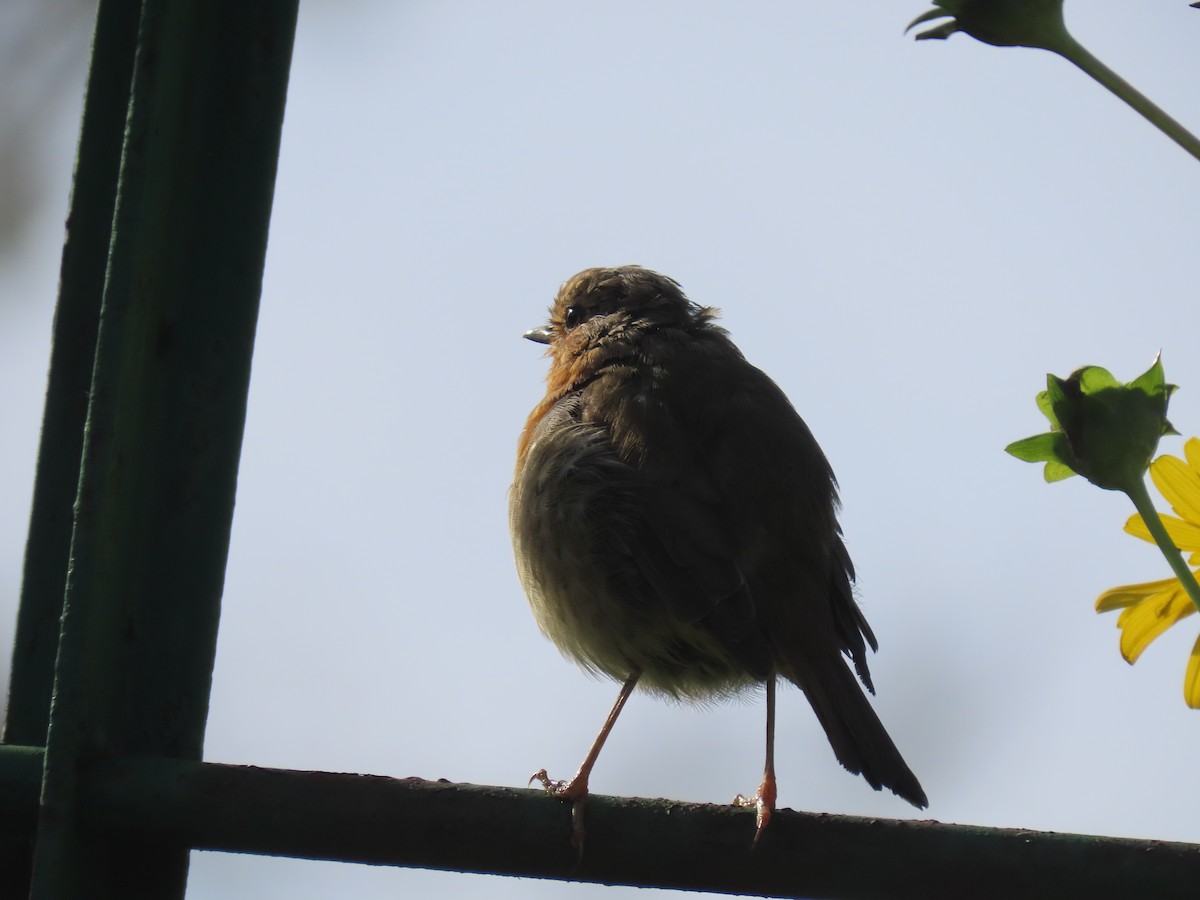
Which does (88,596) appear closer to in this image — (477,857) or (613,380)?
(477,857)

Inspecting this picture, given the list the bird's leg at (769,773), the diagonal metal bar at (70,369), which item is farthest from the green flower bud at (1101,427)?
the diagonal metal bar at (70,369)

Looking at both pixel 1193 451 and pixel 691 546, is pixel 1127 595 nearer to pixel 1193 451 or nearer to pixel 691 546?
pixel 1193 451

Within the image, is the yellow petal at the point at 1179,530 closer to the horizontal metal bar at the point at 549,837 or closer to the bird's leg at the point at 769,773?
the horizontal metal bar at the point at 549,837

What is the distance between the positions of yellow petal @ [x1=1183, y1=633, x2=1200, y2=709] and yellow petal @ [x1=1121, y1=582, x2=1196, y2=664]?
0.22 feet

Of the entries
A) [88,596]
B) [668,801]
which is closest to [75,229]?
[88,596]

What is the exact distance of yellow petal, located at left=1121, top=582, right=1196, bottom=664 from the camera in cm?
145

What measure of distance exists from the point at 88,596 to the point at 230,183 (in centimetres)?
64

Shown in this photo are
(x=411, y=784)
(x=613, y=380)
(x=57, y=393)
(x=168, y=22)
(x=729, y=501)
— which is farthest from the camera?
(x=613, y=380)

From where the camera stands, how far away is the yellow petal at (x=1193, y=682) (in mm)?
1370

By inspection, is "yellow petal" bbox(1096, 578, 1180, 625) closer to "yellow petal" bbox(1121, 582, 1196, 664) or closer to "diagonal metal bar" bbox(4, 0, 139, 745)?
"yellow petal" bbox(1121, 582, 1196, 664)

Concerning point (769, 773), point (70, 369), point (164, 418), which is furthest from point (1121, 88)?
point (769, 773)

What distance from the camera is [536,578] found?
3746mm

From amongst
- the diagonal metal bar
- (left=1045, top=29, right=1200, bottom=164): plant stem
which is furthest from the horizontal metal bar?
(left=1045, top=29, right=1200, bottom=164): plant stem

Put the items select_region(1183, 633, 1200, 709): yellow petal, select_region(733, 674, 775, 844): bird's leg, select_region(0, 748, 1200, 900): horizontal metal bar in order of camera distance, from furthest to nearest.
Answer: select_region(733, 674, 775, 844): bird's leg < select_region(0, 748, 1200, 900): horizontal metal bar < select_region(1183, 633, 1200, 709): yellow petal
